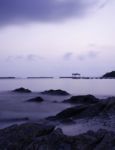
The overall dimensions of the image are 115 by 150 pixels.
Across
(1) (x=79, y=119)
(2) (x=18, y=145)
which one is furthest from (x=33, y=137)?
(1) (x=79, y=119)

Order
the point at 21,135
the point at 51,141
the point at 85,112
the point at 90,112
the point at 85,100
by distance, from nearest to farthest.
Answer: the point at 51,141, the point at 21,135, the point at 90,112, the point at 85,112, the point at 85,100

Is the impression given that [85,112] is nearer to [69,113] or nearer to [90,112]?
[90,112]

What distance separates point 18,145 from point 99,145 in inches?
124

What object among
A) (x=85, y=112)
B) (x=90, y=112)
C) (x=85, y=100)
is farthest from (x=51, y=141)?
(x=85, y=100)

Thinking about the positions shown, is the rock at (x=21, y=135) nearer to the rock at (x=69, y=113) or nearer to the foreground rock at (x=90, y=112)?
the foreground rock at (x=90, y=112)

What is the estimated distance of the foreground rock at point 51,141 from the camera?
13.4 metres

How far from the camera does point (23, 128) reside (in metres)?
15.4

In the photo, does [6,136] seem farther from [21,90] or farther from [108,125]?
[21,90]

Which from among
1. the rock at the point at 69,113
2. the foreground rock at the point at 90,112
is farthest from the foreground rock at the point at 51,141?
the rock at the point at 69,113

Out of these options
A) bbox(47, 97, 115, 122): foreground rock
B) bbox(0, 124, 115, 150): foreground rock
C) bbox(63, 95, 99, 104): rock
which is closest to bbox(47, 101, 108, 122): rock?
bbox(47, 97, 115, 122): foreground rock

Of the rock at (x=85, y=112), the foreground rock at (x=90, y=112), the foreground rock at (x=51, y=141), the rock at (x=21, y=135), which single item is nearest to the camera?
the foreground rock at (x=51, y=141)

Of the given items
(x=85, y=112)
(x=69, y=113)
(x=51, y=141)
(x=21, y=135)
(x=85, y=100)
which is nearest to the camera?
(x=51, y=141)

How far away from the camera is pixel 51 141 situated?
13.6 meters

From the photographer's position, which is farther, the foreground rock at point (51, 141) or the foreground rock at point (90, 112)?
the foreground rock at point (90, 112)
